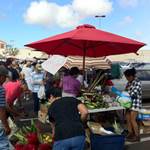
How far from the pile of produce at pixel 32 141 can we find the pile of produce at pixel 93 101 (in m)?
1.29

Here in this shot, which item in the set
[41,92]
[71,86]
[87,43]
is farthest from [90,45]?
[71,86]

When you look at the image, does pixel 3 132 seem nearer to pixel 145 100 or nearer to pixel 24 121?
pixel 24 121

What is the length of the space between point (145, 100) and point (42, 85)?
6.65 meters

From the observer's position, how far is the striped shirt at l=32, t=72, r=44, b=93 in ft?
45.7

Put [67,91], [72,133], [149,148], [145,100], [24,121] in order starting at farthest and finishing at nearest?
1. [145,100]
2. [24,121]
3. [149,148]
4. [67,91]
5. [72,133]

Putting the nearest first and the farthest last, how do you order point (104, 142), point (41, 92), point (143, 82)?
point (104, 142), point (41, 92), point (143, 82)

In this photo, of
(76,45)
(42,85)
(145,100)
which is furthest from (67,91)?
(145,100)

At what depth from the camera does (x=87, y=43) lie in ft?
33.1

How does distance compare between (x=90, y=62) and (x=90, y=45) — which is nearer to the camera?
(x=90, y=45)

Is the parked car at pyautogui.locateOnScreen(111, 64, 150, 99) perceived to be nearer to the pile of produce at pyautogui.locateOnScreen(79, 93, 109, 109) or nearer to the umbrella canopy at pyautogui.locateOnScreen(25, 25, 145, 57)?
the umbrella canopy at pyautogui.locateOnScreen(25, 25, 145, 57)

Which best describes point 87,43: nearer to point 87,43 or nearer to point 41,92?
point 87,43

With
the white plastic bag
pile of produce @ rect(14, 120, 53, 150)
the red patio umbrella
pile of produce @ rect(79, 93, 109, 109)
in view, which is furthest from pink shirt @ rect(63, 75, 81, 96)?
the white plastic bag

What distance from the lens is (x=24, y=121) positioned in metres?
12.5

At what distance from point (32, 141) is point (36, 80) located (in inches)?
269
